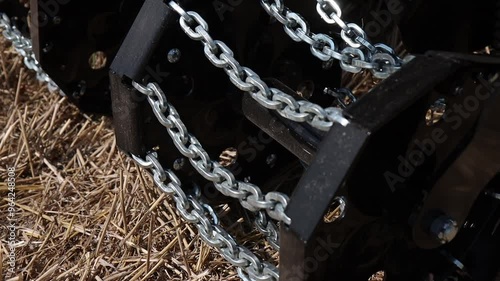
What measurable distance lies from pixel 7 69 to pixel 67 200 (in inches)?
24.1

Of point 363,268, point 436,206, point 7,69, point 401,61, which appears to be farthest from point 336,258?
point 7,69

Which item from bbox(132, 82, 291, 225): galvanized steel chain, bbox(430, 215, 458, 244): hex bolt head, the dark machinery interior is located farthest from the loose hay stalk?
bbox(430, 215, 458, 244): hex bolt head

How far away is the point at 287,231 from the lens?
124 centimetres

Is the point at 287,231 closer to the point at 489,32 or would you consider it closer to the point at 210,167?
the point at 210,167

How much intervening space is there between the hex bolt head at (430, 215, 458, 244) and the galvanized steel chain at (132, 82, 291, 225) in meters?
0.26

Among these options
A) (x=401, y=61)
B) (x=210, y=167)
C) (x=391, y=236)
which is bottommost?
(x=210, y=167)

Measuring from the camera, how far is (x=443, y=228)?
1.32 meters

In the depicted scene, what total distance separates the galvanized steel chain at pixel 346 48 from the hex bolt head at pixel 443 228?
25 cm

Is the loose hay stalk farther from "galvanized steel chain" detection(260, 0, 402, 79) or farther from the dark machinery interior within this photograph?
"galvanized steel chain" detection(260, 0, 402, 79)

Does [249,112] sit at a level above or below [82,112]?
above

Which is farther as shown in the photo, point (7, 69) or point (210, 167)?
point (7, 69)

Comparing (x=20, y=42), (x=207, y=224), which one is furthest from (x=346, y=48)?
(x=20, y=42)

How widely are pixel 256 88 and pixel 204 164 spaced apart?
0.58 feet

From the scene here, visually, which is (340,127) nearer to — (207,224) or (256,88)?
(256,88)
